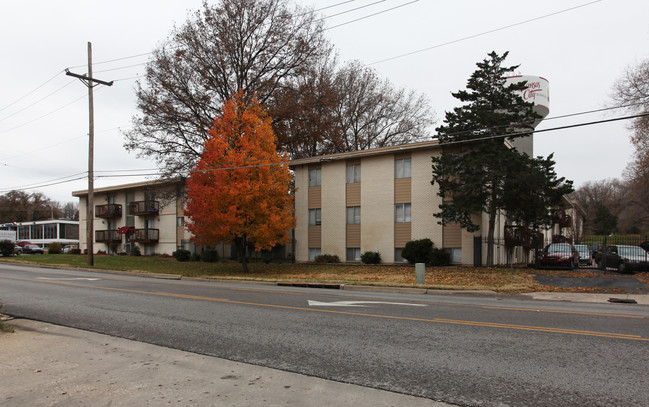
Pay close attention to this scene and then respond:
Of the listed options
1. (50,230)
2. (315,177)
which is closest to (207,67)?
(315,177)

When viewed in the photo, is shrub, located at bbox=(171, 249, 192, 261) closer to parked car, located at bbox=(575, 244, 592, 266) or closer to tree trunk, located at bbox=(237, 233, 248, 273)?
tree trunk, located at bbox=(237, 233, 248, 273)

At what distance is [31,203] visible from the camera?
324 feet

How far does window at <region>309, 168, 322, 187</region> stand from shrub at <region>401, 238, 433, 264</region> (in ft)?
28.9

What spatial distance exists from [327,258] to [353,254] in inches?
72.0

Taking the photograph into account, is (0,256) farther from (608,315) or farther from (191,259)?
(608,315)

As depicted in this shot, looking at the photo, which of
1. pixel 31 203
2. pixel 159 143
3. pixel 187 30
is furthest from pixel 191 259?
pixel 31 203

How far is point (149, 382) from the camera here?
510 centimetres

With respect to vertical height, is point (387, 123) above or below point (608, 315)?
above

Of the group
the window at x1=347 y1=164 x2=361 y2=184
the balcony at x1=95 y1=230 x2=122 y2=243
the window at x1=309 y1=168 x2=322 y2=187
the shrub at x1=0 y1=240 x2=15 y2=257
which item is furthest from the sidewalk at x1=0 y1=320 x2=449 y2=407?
the balcony at x1=95 y1=230 x2=122 y2=243

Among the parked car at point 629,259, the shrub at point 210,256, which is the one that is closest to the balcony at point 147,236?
the shrub at point 210,256

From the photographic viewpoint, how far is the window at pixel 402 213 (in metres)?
27.6

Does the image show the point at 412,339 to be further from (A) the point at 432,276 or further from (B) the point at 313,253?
(B) the point at 313,253

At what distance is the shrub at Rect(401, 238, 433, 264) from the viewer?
25.6 meters

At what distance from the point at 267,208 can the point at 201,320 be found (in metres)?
16.0
